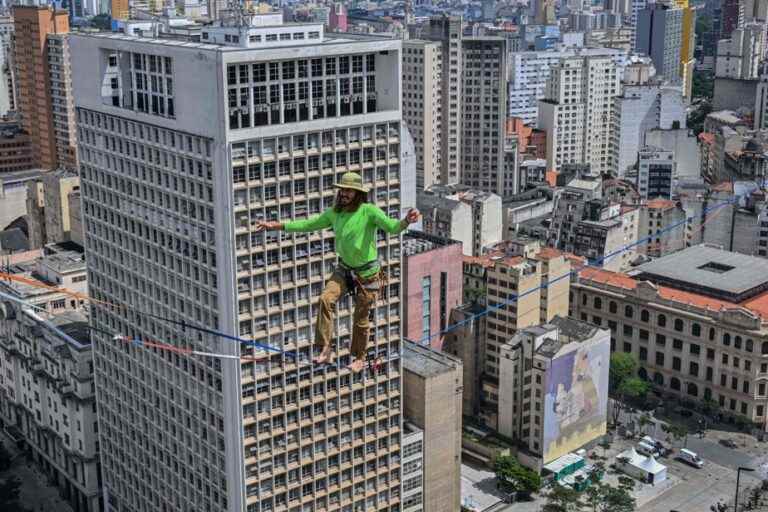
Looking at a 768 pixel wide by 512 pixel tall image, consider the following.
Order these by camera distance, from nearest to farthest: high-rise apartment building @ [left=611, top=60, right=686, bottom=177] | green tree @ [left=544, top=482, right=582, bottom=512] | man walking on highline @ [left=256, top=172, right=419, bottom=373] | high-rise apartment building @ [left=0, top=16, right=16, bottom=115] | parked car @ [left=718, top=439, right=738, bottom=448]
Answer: man walking on highline @ [left=256, top=172, right=419, bottom=373] < green tree @ [left=544, top=482, right=582, bottom=512] < parked car @ [left=718, top=439, right=738, bottom=448] < high-rise apartment building @ [left=611, top=60, right=686, bottom=177] < high-rise apartment building @ [left=0, top=16, right=16, bottom=115]

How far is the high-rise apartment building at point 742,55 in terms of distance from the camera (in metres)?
169

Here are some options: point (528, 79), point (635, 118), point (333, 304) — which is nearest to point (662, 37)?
point (528, 79)

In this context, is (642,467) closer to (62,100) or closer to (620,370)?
(620,370)

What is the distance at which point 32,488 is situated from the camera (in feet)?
212

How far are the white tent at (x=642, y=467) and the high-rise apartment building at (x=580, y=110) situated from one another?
70.1m

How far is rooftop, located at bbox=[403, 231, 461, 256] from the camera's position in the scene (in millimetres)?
68500

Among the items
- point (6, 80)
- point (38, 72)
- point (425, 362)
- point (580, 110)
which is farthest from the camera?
point (6, 80)

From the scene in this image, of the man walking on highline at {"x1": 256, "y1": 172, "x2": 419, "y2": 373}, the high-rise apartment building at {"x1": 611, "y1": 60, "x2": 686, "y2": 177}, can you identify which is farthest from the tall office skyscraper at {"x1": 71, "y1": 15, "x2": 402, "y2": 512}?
the high-rise apartment building at {"x1": 611, "y1": 60, "x2": 686, "y2": 177}

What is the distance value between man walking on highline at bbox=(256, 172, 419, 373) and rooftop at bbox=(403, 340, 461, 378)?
33609 millimetres

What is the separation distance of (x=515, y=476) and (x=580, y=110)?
77.2m

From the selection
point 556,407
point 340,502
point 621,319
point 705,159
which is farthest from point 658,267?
point 705,159

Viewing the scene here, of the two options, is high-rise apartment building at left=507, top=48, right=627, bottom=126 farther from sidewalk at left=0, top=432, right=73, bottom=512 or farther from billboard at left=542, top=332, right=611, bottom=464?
sidewalk at left=0, top=432, right=73, bottom=512

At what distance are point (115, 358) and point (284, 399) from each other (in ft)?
36.1

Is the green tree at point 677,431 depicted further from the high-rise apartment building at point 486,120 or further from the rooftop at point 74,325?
the high-rise apartment building at point 486,120
